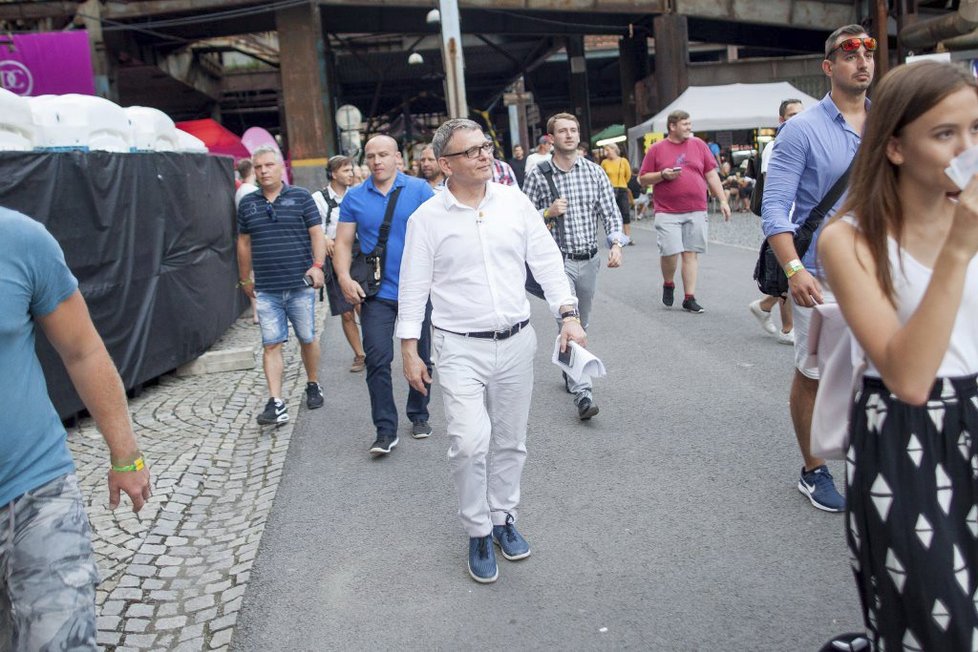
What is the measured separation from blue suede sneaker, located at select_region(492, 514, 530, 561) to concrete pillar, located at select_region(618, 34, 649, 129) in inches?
1045

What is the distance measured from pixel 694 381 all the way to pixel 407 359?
11.7ft

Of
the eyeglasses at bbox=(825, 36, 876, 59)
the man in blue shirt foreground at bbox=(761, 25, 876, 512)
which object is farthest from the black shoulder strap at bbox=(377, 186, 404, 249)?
the eyeglasses at bbox=(825, 36, 876, 59)

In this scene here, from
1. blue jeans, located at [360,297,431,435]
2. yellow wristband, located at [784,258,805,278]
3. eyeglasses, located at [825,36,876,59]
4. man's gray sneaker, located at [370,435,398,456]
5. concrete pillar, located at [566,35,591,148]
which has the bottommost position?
man's gray sneaker, located at [370,435,398,456]

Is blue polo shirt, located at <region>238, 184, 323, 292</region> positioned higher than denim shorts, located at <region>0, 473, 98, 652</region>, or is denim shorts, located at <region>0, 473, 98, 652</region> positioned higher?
blue polo shirt, located at <region>238, 184, 323, 292</region>

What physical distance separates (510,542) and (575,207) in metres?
3.49

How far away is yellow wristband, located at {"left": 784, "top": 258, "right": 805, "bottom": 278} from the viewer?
401 centimetres

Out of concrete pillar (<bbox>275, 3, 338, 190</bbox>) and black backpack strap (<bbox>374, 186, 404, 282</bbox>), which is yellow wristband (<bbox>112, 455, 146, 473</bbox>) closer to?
black backpack strap (<bbox>374, 186, 404, 282</bbox>)

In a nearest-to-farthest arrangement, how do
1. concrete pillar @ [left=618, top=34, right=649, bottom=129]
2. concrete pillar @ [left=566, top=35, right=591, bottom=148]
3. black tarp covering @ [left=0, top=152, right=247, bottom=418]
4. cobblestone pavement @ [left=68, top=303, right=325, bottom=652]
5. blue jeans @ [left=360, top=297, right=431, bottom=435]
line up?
cobblestone pavement @ [left=68, top=303, right=325, bottom=652] → blue jeans @ [left=360, top=297, right=431, bottom=435] → black tarp covering @ [left=0, top=152, right=247, bottom=418] → concrete pillar @ [left=618, top=34, right=649, bottom=129] → concrete pillar @ [left=566, top=35, right=591, bottom=148]

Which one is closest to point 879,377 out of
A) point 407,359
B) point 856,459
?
point 856,459

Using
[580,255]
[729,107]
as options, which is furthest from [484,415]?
[729,107]

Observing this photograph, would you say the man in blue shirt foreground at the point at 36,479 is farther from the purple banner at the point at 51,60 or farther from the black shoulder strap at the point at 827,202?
the purple banner at the point at 51,60

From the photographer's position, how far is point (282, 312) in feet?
23.1

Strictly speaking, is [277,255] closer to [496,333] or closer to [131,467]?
[496,333]

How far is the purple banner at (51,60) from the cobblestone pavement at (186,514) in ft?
35.8
